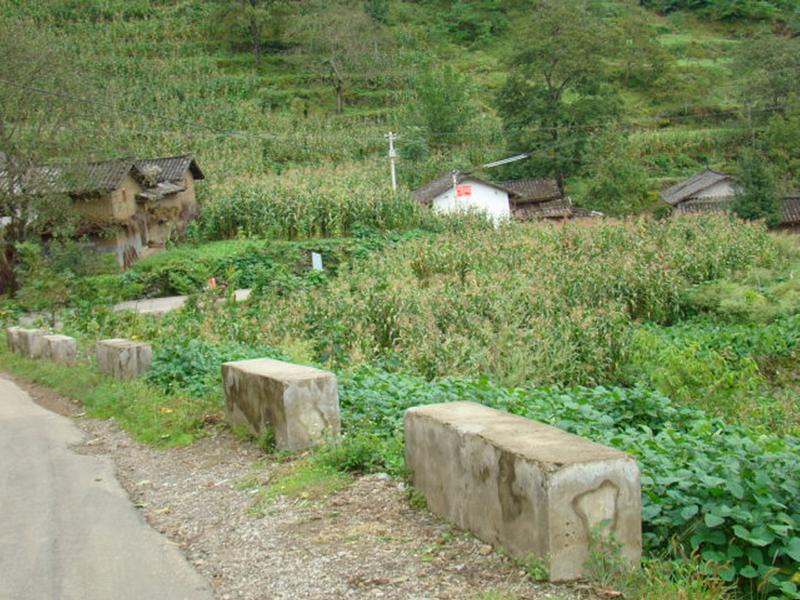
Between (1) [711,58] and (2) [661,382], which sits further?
(1) [711,58]

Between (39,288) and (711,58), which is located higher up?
(711,58)

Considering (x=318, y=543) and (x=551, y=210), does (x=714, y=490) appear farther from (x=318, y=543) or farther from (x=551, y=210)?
(x=551, y=210)

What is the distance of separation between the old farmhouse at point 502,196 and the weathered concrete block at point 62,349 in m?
27.6

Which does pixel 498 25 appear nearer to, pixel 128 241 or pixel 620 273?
pixel 128 241

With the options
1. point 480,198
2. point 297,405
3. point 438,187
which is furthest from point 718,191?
point 297,405

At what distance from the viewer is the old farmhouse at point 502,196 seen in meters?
43.9

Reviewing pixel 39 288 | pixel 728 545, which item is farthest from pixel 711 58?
pixel 728 545

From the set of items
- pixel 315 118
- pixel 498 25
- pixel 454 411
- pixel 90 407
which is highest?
pixel 498 25

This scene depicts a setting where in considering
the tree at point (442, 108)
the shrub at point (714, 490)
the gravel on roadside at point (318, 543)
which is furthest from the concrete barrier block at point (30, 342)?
the tree at point (442, 108)

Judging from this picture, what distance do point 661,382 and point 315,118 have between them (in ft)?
157

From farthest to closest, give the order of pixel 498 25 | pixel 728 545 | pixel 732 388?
pixel 498 25 → pixel 732 388 → pixel 728 545

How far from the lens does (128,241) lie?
116 ft

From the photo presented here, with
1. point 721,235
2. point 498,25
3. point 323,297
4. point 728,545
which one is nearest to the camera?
point 728,545

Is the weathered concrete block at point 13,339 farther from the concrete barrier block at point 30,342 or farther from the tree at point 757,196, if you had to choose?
the tree at point 757,196
